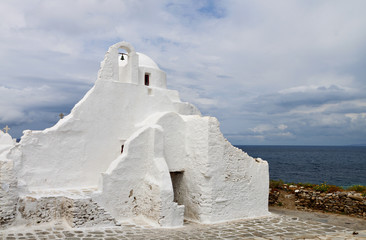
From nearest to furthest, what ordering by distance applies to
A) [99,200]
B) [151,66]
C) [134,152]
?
[99,200] → [134,152] → [151,66]

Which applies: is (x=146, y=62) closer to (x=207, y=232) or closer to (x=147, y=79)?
(x=147, y=79)

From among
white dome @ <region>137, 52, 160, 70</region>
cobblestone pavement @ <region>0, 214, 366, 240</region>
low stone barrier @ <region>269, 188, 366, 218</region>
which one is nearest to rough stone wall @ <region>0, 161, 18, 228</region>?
cobblestone pavement @ <region>0, 214, 366, 240</region>

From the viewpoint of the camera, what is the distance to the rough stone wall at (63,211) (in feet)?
29.3

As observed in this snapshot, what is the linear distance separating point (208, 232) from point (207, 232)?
3 cm

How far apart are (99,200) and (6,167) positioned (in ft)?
9.53

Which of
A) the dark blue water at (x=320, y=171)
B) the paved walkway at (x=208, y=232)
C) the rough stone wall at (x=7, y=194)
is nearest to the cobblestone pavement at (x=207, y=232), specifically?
the paved walkway at (x=208, y=232)

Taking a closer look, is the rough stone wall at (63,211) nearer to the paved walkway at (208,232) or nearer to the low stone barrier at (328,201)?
the paved walkway at (208,232)

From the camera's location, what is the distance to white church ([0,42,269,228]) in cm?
934

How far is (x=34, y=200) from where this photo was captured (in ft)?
29.8

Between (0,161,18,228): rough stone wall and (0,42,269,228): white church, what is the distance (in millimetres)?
25

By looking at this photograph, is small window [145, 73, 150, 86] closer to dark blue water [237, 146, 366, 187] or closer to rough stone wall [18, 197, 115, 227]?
rough stone wall [18, 197, 115, 227]

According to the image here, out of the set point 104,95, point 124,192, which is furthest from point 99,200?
point 104,95

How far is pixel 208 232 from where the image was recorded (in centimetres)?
988

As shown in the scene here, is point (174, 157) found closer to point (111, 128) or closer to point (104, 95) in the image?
point (111, 128)
